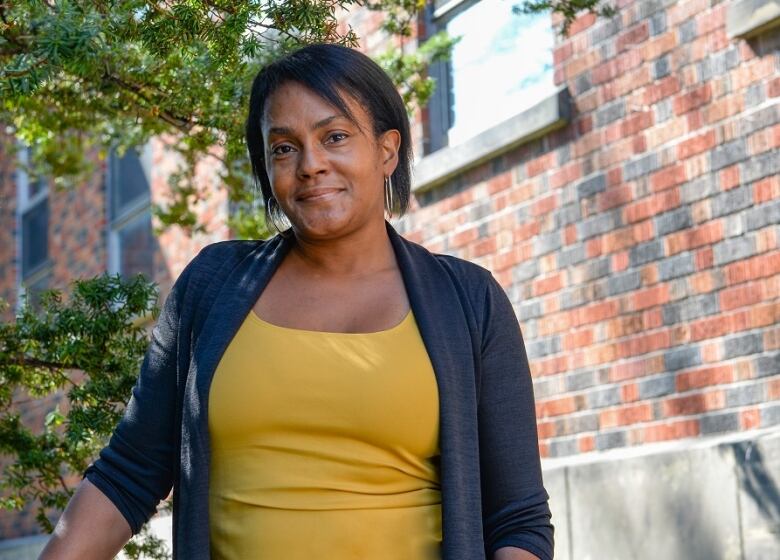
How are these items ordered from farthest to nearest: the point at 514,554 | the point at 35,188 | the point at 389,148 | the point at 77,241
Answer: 1. the point at 35,188
2. the point at 77,241
3. the point at 389,148
4. the point at 514,554

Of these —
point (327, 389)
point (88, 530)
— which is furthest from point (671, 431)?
point (88, 530)

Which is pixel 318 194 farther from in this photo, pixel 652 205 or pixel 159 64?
pixel 652 205

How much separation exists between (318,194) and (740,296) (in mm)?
3261

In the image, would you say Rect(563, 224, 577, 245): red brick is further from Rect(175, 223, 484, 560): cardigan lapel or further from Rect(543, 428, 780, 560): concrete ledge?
Rect(175, 223, 484, 560): cardigan lapel

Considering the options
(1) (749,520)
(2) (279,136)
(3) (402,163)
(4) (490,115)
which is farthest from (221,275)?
(4) (490,115)

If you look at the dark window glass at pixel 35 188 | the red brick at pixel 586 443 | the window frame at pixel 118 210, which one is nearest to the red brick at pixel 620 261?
the red brick at pixel 586 443

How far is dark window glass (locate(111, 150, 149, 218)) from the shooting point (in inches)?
492

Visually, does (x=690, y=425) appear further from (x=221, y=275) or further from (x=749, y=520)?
(x=221, y=275)

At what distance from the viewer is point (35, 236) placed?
590 inches

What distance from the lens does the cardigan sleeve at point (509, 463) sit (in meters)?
2.54

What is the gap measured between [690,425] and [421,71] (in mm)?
1740

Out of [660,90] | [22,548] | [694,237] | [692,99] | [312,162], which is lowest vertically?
[22,548]

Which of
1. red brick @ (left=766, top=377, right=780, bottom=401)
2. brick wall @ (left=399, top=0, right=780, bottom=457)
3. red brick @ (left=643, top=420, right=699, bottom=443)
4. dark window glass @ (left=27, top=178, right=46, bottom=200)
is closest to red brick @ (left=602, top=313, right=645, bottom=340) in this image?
brick wall @ (left=399, top=0, right=780, bottom=457)

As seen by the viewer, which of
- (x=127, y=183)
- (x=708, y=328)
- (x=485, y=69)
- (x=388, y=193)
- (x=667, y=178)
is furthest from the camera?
(x=127, y=183)
